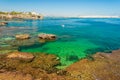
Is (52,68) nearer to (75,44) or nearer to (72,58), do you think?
(72,58)

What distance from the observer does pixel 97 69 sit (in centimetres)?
2586

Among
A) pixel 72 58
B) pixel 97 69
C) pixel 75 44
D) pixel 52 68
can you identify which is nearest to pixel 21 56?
pixel 52 68

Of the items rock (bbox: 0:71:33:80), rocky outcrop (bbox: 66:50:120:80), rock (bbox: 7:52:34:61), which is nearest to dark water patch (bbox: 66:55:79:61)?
rocky outcrop (bbox: 66:50:120:80)

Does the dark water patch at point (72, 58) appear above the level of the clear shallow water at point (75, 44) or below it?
below

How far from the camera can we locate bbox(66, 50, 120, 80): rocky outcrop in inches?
919

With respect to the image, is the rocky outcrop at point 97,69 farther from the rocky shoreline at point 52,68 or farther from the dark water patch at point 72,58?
the dark water patch at point 72,58

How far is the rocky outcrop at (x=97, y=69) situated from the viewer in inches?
919

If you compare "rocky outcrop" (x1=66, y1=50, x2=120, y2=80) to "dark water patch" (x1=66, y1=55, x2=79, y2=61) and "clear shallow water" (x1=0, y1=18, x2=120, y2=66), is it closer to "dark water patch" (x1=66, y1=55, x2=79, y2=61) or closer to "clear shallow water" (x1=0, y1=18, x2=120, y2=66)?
"dark water patch" (x1=66, y1=55, x2=79, y2=61)

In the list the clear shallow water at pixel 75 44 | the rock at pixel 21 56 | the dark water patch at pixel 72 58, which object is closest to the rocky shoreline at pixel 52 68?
the rock at pixel 21 56

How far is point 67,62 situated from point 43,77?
8.77 meters

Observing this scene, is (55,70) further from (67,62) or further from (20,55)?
(20,55)

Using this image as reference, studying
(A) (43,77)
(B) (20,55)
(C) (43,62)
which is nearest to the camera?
(A) (43,77)

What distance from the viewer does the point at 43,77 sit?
2233cm

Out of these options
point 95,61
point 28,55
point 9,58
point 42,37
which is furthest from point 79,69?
point 42,37
